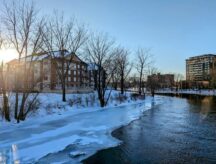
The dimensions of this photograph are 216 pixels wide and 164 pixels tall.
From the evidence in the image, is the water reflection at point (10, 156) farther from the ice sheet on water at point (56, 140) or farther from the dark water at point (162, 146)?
the dark water at point (162, 146)

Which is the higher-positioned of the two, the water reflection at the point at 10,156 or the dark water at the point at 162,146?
the water reflection at the point at 10,156

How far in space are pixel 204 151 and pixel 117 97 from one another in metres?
24.7

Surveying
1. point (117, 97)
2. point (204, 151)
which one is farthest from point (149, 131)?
point (117, 97)

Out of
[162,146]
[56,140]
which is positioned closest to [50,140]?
[56,140]

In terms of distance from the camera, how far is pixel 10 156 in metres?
8.00

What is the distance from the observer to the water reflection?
7455mm

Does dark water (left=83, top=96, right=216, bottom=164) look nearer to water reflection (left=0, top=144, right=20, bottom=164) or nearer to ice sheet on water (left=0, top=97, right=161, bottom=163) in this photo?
ice sheet on water (left=0, top=97, right=161, bottom=163)

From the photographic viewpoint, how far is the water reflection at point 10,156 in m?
7.45

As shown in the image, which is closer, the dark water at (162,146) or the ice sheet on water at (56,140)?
the dark water at (162,146)

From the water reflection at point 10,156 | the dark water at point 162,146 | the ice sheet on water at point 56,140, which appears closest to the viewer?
the water reflection at point 10,156

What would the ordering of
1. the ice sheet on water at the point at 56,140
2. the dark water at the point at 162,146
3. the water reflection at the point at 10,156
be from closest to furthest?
the water reflection at the point at 10,156, the dark water at the point at 162,146, the ice sheet on water at the point at 56,140

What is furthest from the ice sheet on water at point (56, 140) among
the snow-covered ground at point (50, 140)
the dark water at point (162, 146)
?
the dark water at point (162, 146)

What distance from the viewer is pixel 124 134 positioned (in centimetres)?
1241

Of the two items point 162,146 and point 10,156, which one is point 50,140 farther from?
point 162,146
